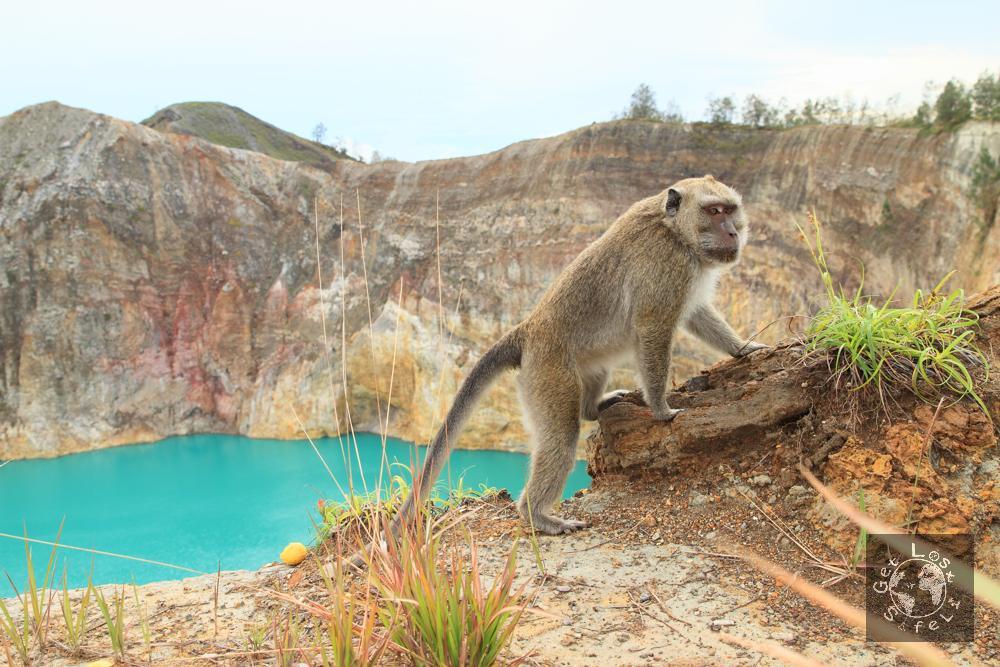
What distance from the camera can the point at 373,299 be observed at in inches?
775

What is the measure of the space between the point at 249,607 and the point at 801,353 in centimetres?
339

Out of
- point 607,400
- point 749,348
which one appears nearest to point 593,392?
point 607,400

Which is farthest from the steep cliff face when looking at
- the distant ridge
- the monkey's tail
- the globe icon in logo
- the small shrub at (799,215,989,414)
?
the globe icon in logo

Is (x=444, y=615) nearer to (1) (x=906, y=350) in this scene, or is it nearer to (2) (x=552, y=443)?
(2) (x=552, y=443)

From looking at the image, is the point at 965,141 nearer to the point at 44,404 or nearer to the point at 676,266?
the point at 676,266

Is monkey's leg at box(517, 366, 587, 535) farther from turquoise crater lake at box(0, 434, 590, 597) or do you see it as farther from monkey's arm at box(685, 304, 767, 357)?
turquoise crater lake at box(0, 434, 590, 597)

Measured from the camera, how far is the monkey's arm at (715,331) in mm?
4199

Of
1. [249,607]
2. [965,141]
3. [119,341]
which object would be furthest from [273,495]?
[965,141]

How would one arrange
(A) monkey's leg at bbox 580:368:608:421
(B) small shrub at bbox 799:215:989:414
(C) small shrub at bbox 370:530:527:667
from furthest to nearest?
(A) monkey's leg at bbox 580:368:608:421 → (B) small shrub at bbox 799:215:989:414 → (C) small shrub at bbox 370:530:527:667

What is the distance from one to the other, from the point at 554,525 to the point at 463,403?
0.90 meters

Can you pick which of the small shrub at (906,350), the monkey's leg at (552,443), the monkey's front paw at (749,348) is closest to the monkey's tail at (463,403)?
the monkey's leg at (552,443)

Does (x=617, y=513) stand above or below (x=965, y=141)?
below

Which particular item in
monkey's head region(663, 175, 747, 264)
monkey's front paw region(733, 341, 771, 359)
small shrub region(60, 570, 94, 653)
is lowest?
small shrub region(60, 570, 94, 653)

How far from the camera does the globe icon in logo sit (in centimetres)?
274
